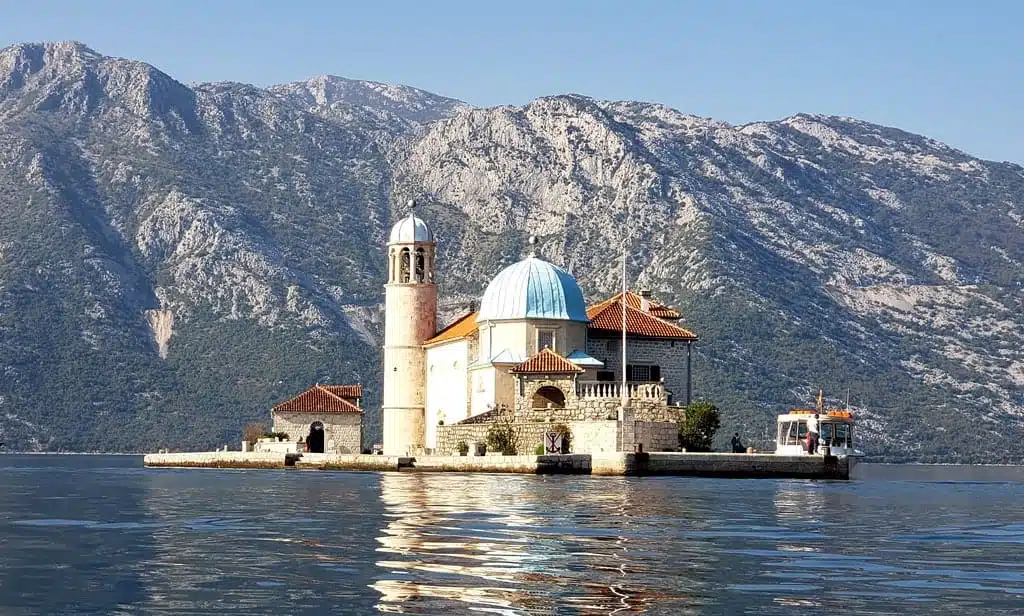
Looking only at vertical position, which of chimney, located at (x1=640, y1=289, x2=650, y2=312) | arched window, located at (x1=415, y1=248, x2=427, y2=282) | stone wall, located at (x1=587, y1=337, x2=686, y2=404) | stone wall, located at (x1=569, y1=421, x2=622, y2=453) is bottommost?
stone wall, located at (x1=569, y1=421, x2=622, y2=453)

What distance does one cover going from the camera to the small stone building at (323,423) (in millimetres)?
91125

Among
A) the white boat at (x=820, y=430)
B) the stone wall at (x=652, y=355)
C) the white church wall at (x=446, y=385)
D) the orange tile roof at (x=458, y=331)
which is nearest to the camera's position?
the white boat at (x=820, y=430)

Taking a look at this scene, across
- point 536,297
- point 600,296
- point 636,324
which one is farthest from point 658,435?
point 600,296

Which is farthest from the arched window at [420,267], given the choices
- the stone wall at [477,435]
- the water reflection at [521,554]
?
the water reflection at [521,554]

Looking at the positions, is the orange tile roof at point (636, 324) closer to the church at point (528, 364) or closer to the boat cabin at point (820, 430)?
the church at point (528, 364)

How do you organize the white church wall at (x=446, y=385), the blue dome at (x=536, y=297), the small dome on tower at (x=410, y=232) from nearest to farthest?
the blue dome at (x=536, y=297) → the white church wall at (x=446, y=385) → the small dome on tower at (x=410, y=232)

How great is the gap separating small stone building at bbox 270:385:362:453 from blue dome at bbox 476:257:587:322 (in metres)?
13.5

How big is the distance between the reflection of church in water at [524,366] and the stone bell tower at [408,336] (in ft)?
0.16

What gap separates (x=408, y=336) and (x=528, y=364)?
1604cm

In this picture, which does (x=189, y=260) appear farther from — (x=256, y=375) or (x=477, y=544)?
(x=477, y=544)

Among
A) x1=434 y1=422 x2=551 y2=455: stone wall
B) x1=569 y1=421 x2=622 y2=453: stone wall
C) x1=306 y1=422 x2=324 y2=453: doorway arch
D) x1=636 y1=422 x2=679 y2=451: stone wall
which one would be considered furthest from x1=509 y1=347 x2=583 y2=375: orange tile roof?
x1=306 y1=422 x2=324 y2=453: doorway arch

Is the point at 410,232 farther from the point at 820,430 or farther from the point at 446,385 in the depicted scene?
the point at 820,430

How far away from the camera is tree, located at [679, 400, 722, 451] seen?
7138 centimetres

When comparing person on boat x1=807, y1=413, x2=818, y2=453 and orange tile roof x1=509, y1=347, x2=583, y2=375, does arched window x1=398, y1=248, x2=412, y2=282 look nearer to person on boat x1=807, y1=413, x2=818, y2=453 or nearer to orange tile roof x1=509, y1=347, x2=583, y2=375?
orange tile roof x1=509, y1=347, x2=583, y2=375
